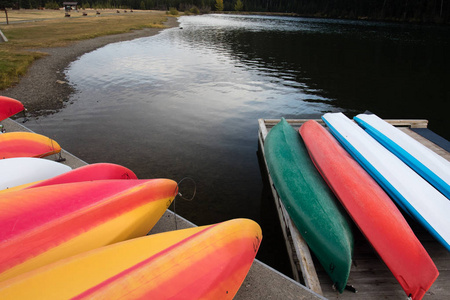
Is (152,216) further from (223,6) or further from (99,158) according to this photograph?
(223,6)

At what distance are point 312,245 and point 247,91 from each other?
13089 mm

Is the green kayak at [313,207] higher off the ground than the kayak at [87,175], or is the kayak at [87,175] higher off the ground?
the kayak at [87,175]

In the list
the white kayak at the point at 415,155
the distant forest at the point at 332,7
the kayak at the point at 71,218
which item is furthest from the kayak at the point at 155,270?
the distant forest at the point at 332,7

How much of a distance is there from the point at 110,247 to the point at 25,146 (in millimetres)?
4559

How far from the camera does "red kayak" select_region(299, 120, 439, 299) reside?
3385mm

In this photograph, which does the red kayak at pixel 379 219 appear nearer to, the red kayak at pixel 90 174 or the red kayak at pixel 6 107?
the red kayak at pixel 90 174

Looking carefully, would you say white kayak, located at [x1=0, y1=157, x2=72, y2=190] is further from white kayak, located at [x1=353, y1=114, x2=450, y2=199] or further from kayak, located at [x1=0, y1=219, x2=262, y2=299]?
white kayak, located at [x1=353, y1=114, x2=450, y2=199]

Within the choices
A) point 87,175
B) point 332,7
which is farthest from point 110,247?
point 332,7

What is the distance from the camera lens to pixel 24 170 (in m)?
5.14

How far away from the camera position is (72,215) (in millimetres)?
3619

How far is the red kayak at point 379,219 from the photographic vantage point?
133 inches

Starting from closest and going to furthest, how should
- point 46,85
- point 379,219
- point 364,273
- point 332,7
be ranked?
point 364,273 < point 379,219 < point 46,85 < point 332,7

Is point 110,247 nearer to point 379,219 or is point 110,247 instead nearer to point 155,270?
point 155,270

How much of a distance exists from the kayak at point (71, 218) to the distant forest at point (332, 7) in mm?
84466
